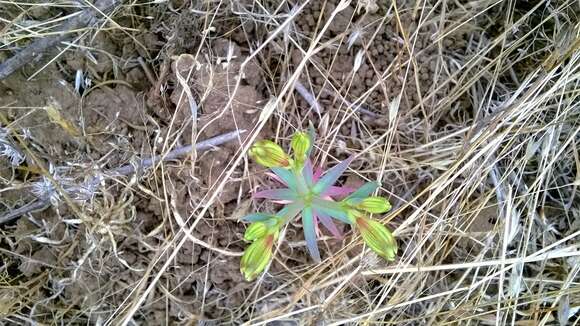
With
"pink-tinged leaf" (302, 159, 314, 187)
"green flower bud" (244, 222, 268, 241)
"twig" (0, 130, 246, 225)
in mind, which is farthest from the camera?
"twig" (0, 130, 246, 225)

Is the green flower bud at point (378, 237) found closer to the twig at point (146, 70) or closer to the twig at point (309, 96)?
the twig at point (309, 96)

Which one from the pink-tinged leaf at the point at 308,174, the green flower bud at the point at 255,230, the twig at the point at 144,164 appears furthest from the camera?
the twig at the point at 144,164

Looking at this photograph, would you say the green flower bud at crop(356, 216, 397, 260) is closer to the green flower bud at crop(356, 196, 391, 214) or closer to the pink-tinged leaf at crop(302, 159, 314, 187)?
the green flower bud at crop(356, 196, 391, 214)

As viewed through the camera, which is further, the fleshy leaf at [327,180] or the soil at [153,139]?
the soil at [153,139]

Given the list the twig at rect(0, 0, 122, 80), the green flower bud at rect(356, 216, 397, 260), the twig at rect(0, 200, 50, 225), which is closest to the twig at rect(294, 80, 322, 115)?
the green flower bud at rect(356, 216, 397, 260)

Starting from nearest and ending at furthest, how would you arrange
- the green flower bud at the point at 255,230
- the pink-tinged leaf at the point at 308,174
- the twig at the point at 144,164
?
1. the green flower bud at the point at 255,230
2. the pink-tinged leaf at the point at 308,174
3. the twig at the point at 144,164

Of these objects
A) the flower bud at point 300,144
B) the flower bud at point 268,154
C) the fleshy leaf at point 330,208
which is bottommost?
the fleshy leaf at point 330,208

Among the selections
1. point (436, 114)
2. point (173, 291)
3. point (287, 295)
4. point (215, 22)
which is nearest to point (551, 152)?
point (436, 114)

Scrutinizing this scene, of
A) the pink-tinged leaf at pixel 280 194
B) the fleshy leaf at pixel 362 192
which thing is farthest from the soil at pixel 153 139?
the fleshy leaf at pixel 362 192
